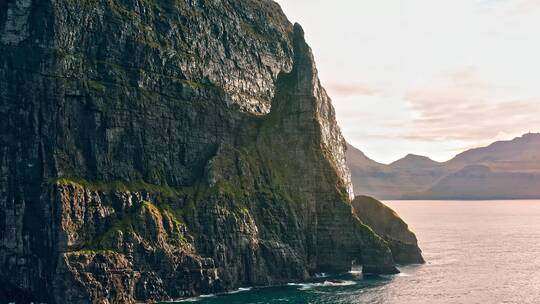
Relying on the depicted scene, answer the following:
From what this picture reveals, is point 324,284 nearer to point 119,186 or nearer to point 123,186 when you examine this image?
point 123,186

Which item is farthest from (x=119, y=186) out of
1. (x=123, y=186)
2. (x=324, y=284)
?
(x=324, y=284)

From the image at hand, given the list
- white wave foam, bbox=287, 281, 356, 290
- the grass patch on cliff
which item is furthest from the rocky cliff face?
white wave foam, bbox=287, 281, 356, 290

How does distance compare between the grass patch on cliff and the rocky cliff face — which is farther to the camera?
the grass patch on cliff

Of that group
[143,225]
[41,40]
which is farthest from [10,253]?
[41,40]

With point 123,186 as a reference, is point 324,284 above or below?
below

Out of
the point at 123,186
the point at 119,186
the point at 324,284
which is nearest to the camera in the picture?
the point at 119,186

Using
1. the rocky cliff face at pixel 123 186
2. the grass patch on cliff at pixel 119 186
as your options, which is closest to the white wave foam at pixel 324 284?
the rocky cliff face at pixel 123 186

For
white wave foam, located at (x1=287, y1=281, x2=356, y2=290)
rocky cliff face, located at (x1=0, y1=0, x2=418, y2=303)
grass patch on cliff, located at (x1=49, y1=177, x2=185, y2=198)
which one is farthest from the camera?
white wave foam, located at (x1=287, y1=281, x2=356, y2=290)

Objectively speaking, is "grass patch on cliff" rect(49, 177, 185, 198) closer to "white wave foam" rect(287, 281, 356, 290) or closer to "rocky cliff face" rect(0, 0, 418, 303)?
"rocky cliff face" rect(0, 0, 418, 303)

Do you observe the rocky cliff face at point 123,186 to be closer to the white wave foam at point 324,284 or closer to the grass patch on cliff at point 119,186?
the grass patch on cliff at point 119,186
